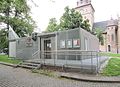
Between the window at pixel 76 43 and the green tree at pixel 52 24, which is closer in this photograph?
the window at pixel 76 43

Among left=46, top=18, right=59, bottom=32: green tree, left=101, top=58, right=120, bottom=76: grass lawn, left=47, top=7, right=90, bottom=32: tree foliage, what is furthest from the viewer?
left=46, top=18, right=59, bottom=32: green tree

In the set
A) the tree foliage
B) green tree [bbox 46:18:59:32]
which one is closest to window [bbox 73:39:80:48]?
the tree foliage

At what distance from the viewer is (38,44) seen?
16.5 m

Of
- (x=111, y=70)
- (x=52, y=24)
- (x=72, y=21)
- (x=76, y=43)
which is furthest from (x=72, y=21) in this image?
(x=111, y=70)

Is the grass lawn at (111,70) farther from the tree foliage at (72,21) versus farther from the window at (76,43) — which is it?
the tree foliage at (72,21)

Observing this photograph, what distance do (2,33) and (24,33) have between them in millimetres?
4452

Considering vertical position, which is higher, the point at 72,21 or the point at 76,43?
the point at 72,21

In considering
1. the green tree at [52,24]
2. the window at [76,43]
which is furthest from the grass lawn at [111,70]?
the green tree at [52,24]

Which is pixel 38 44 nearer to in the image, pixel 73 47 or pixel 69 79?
pixel 73 47

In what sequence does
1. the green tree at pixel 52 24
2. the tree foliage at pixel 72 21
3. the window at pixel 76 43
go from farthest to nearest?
the green tree at pixel 52 24 → the tree foliage at pixel 72 21 → the window at pixel 76 43

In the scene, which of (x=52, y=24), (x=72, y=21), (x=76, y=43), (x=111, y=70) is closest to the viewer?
(x=111, y=70)

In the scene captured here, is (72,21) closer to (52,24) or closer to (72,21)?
(72,21)

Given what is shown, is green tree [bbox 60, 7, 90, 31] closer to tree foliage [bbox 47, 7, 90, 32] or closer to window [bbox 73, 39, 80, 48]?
tree foliage [bbox 47, 7, 90, 32]

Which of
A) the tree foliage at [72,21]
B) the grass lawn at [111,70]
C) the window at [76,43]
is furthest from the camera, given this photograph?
the tree foliage at [72,21]
